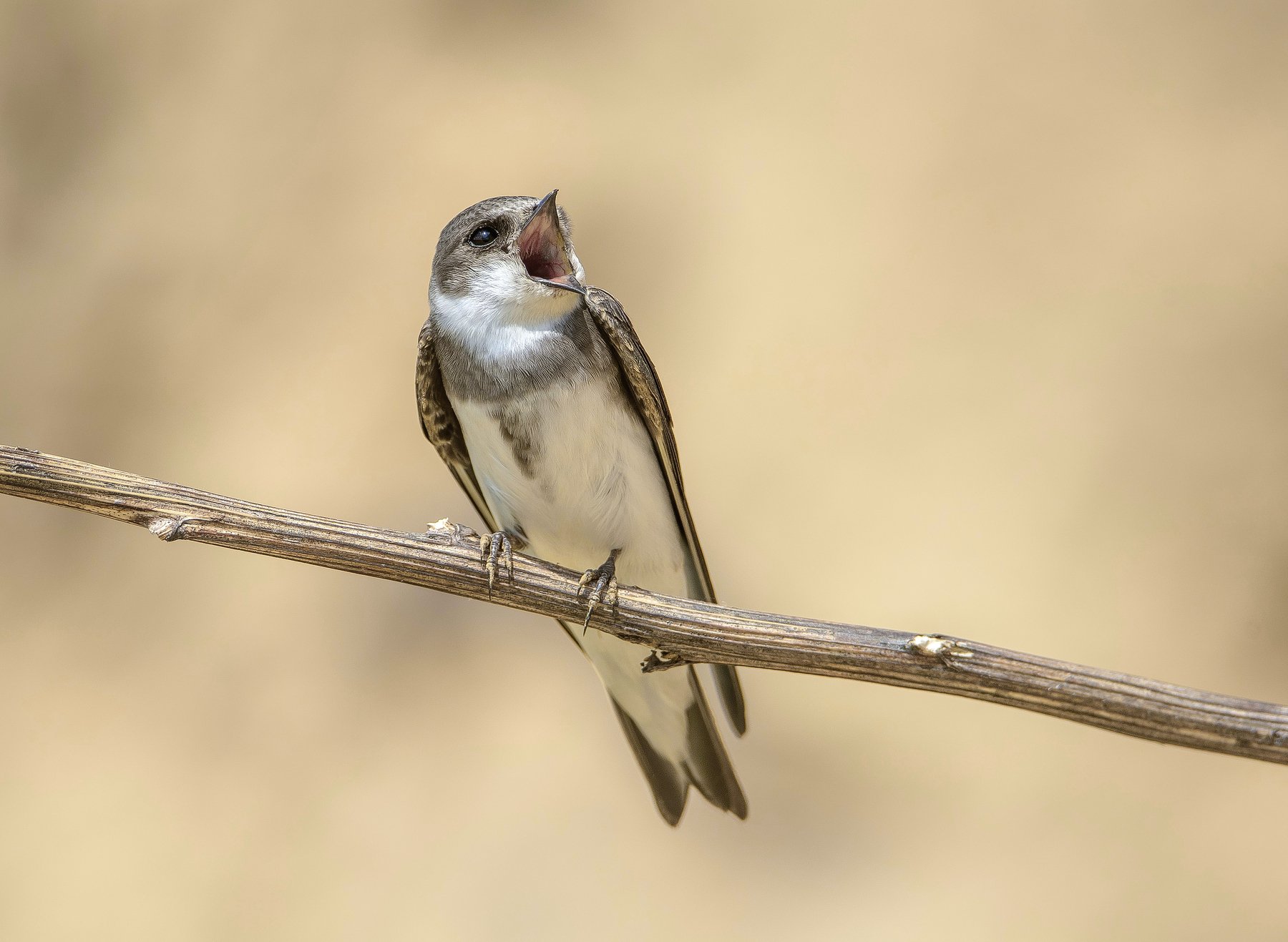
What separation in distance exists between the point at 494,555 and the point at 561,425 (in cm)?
48

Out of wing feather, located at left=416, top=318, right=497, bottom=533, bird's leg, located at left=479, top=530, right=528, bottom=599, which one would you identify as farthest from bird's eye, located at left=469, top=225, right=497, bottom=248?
bird's leg, located at left=479, top=530, right=528, bottom=599

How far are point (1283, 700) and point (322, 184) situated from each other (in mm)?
4750

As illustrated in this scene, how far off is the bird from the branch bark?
0.32ft

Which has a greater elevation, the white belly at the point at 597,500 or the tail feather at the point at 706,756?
the white belly at the point at 597,500

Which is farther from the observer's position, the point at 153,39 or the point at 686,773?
the point at 153,39

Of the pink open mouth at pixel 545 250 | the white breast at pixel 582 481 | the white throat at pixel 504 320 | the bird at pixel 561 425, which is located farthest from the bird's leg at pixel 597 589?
the pink open mouth at pixel 545 250

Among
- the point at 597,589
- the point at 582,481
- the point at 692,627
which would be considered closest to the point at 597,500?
the point at 582,481

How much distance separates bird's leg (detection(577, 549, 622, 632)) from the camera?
1861mm

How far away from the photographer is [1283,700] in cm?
398

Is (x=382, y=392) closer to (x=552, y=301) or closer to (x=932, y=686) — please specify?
(x=552, y=301)

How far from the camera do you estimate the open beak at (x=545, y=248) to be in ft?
7.08

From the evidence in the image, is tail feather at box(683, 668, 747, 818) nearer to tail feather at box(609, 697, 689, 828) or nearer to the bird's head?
tail feather at box(609, 697, 689, 828)

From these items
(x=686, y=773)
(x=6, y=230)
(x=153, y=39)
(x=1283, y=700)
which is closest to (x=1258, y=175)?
(x=1283, y=700)

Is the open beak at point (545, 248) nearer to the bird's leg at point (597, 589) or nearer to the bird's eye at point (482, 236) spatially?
the bird's eye at point (482, 236)
